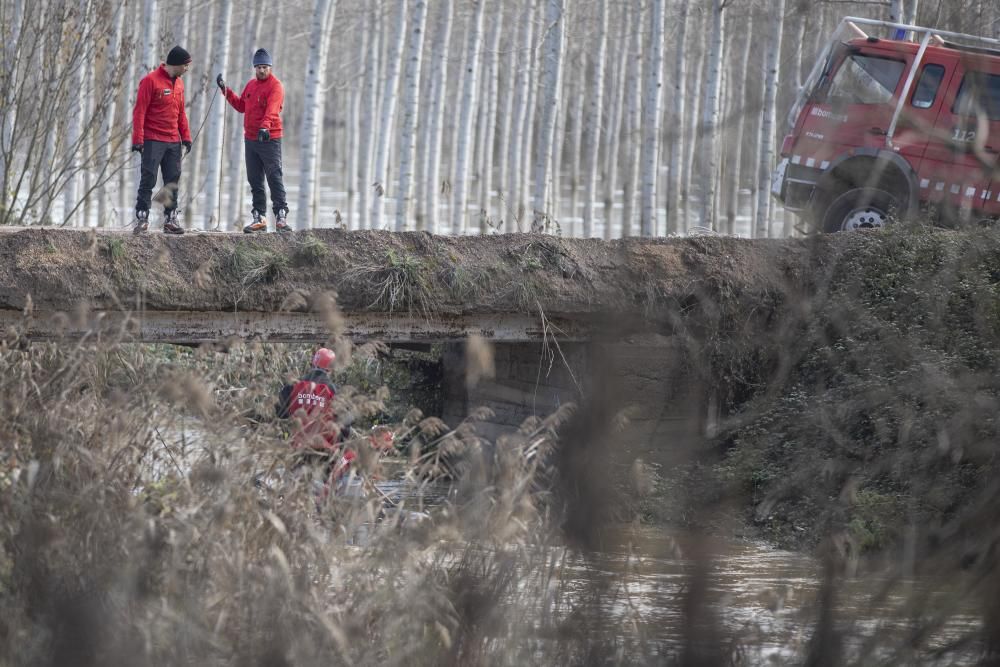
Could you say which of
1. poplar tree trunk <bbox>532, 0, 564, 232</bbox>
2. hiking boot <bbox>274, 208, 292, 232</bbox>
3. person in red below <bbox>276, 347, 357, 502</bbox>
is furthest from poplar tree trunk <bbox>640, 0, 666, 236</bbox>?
person in red below <bbox>276, 347, 357, 502</bbox>

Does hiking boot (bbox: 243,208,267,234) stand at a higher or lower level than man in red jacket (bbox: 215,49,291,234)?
lower

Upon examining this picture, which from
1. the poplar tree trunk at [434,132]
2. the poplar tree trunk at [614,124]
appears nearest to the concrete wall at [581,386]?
the poplar tree trunk at [434,132]

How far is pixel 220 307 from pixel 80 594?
700 centimetres

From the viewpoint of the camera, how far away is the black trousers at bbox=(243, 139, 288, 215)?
12398 millimetres

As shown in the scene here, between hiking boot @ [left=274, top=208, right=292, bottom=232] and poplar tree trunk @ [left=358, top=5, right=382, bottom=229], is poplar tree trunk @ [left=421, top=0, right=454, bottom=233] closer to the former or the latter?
poplar tree trunk @ [left=358, top=5, right=382, bottom=229]

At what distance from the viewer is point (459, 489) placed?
6.62 metres

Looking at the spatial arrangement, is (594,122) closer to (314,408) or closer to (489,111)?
(489,111)

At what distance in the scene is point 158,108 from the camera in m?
11.9

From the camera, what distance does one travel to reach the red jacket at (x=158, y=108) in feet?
38.2

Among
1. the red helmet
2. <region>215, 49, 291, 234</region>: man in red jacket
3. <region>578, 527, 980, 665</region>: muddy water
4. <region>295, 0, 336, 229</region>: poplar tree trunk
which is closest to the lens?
<region>578, 527, 980, 665</region>: muddy water

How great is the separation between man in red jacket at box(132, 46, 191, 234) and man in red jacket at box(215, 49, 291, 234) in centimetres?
54

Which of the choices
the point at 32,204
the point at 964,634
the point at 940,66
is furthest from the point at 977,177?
the point at 32,204

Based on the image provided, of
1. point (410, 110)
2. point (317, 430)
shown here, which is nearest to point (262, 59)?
point (317, 430)

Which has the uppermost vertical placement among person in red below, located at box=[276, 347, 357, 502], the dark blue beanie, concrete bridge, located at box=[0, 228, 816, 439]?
the dark blue beanie
